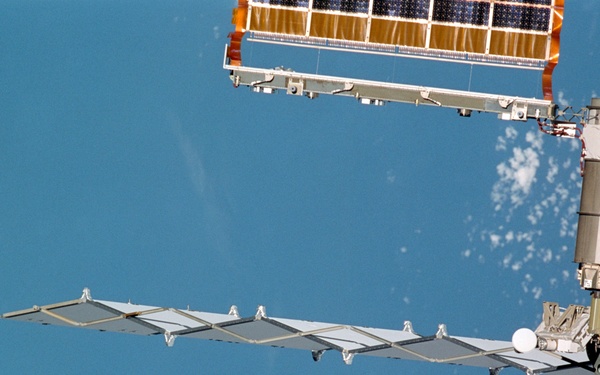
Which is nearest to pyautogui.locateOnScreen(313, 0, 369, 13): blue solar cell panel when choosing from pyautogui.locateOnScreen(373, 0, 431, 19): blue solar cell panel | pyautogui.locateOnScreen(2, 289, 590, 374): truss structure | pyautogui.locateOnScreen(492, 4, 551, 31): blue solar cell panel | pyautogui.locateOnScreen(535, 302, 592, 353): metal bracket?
pyautogui.locateOnScreen(373, 0, 431, 19): blue solar cell panel

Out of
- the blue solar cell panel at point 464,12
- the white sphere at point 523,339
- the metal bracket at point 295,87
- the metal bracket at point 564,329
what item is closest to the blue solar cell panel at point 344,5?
the blue solar cell panel at point 464,12

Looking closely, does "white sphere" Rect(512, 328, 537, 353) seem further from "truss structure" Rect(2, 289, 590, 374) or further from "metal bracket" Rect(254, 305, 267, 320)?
"metal bracket" Rect(254, 305, 267, 320)

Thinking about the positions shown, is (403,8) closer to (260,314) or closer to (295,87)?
(295,87)

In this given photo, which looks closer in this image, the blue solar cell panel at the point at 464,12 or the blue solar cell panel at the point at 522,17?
the blue solar cell panel at the point at 522,17

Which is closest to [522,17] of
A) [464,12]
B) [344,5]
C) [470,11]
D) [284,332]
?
[470,11]

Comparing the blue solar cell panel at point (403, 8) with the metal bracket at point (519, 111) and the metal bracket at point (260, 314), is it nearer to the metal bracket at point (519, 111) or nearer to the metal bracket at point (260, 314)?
the metal bracket at point (519, 111)

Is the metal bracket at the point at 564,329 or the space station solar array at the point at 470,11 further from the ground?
the space station solar array at the point at 470,11

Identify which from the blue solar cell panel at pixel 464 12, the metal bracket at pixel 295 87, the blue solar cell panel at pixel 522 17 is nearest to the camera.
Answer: the metal bracket at pixel 295 87
